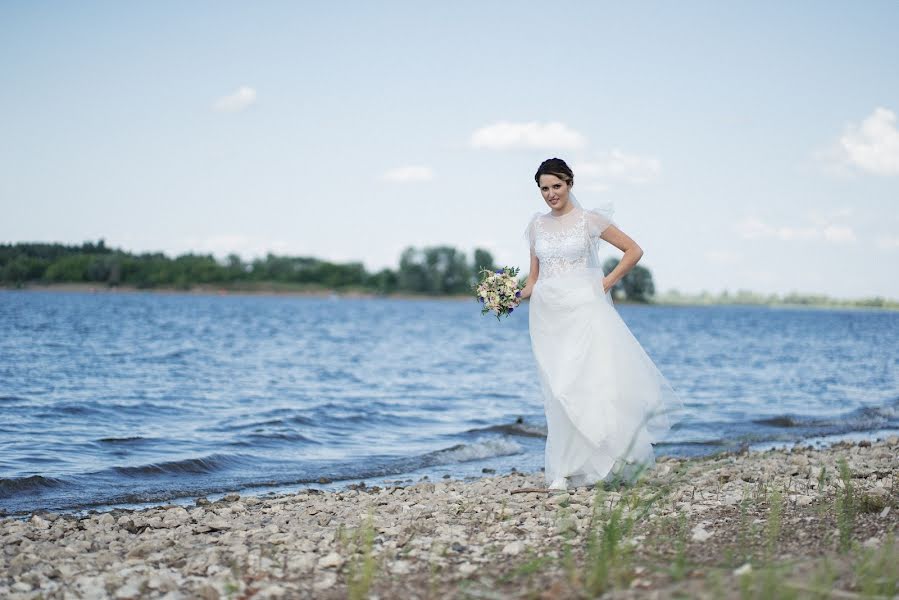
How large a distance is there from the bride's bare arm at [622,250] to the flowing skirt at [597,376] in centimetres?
18

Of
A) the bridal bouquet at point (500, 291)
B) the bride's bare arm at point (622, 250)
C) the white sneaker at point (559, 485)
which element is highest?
the bride's bare arm at point (622, 250)

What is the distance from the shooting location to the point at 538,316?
8.11 m

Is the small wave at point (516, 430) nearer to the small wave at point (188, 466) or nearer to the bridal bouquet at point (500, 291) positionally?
the small wave at point (188, 466)

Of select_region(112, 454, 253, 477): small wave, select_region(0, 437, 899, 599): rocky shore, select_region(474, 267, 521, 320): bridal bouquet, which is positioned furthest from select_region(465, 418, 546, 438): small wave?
select_region(474, 267, 521, 320): bridal bouquet

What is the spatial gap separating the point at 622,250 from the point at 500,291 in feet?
4.10

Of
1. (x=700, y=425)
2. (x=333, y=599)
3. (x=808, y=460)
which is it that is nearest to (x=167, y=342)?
(x=700, y=425)

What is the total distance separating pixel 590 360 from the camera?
7867 mm

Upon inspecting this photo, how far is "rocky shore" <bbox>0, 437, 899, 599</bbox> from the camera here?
446cm

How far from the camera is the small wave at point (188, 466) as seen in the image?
11523 mm

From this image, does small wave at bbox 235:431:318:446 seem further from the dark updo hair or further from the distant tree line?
the distant tree line

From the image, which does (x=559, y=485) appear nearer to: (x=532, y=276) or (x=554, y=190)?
(x=532, y=276)

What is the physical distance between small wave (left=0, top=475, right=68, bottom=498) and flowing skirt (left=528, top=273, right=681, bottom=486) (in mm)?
6440

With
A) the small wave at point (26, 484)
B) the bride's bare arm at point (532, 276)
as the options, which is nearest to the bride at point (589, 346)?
the bride's bare arm at point (532, 276)

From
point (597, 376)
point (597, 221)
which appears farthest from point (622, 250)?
point (597, 376)
